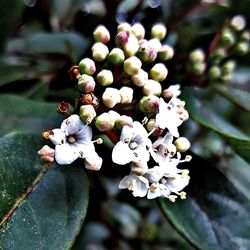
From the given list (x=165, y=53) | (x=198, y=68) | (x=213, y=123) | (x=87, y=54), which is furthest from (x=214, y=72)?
(x=87, y=54)

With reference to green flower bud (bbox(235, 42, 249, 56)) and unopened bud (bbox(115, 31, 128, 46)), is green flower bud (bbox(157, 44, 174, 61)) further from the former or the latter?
green flower bud (bbox(235, 42, 249, 56))

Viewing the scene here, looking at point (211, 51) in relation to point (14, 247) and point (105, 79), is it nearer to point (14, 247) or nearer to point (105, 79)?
point (105, 79)

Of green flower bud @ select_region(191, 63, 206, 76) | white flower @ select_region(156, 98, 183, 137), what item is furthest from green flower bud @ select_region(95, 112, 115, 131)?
green flower bud @ select_region(191, 63, 206, 76)

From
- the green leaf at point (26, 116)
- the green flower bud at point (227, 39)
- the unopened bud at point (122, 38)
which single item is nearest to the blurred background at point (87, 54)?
the green leaf at point (26, 116)

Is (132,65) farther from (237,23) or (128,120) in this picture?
(237,23)

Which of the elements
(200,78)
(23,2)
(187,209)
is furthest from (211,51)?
(23,2)

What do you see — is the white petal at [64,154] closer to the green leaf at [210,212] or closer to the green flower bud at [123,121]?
the green flower bud at [123,121]
